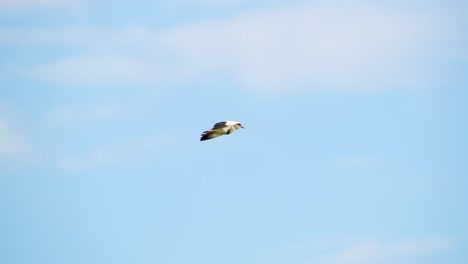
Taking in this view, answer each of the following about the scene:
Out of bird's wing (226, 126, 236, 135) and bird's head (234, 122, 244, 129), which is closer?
bird's wing (226, 126, 236, 135)

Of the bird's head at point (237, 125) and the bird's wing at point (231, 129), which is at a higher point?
the bird's head at point (237, 125)

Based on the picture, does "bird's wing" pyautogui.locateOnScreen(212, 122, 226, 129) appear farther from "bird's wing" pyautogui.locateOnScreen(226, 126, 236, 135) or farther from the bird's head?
the bird's head

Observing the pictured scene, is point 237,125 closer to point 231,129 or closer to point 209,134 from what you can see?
point 231,129

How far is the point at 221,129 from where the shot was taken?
33.4 m

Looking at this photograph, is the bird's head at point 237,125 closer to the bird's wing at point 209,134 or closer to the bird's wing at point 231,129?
the bird's wing at point 231,129

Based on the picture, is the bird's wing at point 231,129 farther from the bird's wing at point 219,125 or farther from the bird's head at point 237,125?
the bird's wing at point 219,125

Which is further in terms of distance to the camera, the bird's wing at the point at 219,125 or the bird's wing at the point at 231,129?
the bird's wing at the point at 219,125

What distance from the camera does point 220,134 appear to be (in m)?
33.6

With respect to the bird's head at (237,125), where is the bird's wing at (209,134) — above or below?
below

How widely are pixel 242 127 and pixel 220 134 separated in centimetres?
171

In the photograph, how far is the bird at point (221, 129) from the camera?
3319 cm

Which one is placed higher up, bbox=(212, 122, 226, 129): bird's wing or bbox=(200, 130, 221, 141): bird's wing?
bbox=(212, 122, 226, 129): bird's wing

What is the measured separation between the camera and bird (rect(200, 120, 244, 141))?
33.2 metres

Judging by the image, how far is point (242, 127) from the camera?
33.9 metres
